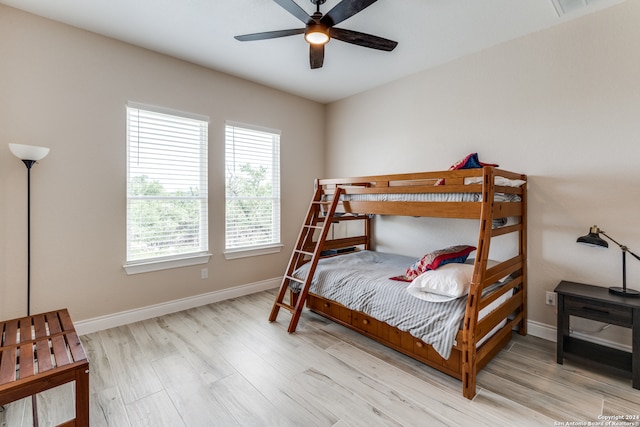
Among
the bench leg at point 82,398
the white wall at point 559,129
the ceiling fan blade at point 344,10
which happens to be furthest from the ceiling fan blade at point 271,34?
the bench leg at point 82,398

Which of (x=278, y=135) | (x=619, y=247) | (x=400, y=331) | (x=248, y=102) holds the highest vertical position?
(x=248, y=102)

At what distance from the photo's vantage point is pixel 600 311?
2.05 m

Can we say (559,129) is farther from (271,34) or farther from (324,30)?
(271,34)

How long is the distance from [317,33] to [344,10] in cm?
27

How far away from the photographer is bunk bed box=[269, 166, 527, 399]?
195cm

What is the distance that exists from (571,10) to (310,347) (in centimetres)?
343

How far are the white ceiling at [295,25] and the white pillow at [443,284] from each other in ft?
6.70

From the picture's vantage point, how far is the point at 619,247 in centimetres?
230

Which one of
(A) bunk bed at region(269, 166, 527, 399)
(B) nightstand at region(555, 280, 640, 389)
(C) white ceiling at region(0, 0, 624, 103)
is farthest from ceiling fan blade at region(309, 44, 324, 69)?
(B) nightstand at region(555, 280, 640, 389)

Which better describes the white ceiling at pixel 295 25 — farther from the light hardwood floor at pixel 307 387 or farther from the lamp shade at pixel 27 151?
the light hardwood floor at pixel 307 387

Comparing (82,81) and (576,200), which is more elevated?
(82,81)

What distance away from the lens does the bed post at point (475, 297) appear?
185 cm

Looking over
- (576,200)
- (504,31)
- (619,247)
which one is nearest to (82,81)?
(504,31)

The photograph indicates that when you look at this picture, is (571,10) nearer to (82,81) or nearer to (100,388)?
(82,81)
